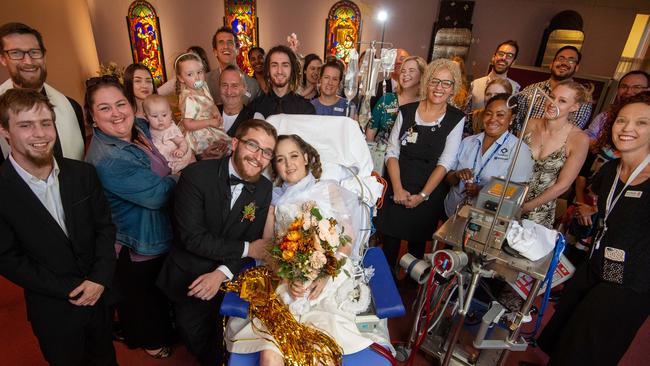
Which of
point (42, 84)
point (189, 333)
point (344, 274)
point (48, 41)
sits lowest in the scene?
point (189, 333)

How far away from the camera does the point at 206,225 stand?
229 centimetres

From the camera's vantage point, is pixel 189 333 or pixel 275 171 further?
pixel 275 171

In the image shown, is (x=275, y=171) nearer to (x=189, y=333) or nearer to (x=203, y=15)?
(x=189, y=333)

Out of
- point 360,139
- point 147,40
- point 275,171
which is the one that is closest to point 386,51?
point 360,139

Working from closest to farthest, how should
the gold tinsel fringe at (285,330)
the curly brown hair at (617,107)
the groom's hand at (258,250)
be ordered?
the gold tinsel fringe at (285,330) < the curly brown hair at (617,107) < the groom's hand at (258,250)

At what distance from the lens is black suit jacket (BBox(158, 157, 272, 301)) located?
7.11 ft

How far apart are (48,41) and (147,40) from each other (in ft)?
9.31

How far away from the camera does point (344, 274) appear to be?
217 cm

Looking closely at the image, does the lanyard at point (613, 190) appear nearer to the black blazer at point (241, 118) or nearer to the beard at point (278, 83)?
the beard at point (278, 83)

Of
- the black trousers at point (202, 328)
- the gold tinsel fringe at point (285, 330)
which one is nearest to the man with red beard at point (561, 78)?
the gold tinsel fringe at point (285, 330)

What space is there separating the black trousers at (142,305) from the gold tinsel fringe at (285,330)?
0.77 m

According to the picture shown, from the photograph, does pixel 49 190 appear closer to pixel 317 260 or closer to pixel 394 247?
pixel 317 260

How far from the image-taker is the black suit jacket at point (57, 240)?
170 cm

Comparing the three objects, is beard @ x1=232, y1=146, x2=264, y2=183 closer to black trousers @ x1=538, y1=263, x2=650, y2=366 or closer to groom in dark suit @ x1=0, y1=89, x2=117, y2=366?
groom in dark suit @ x1=0, y1=89, x2=117, y2=366
